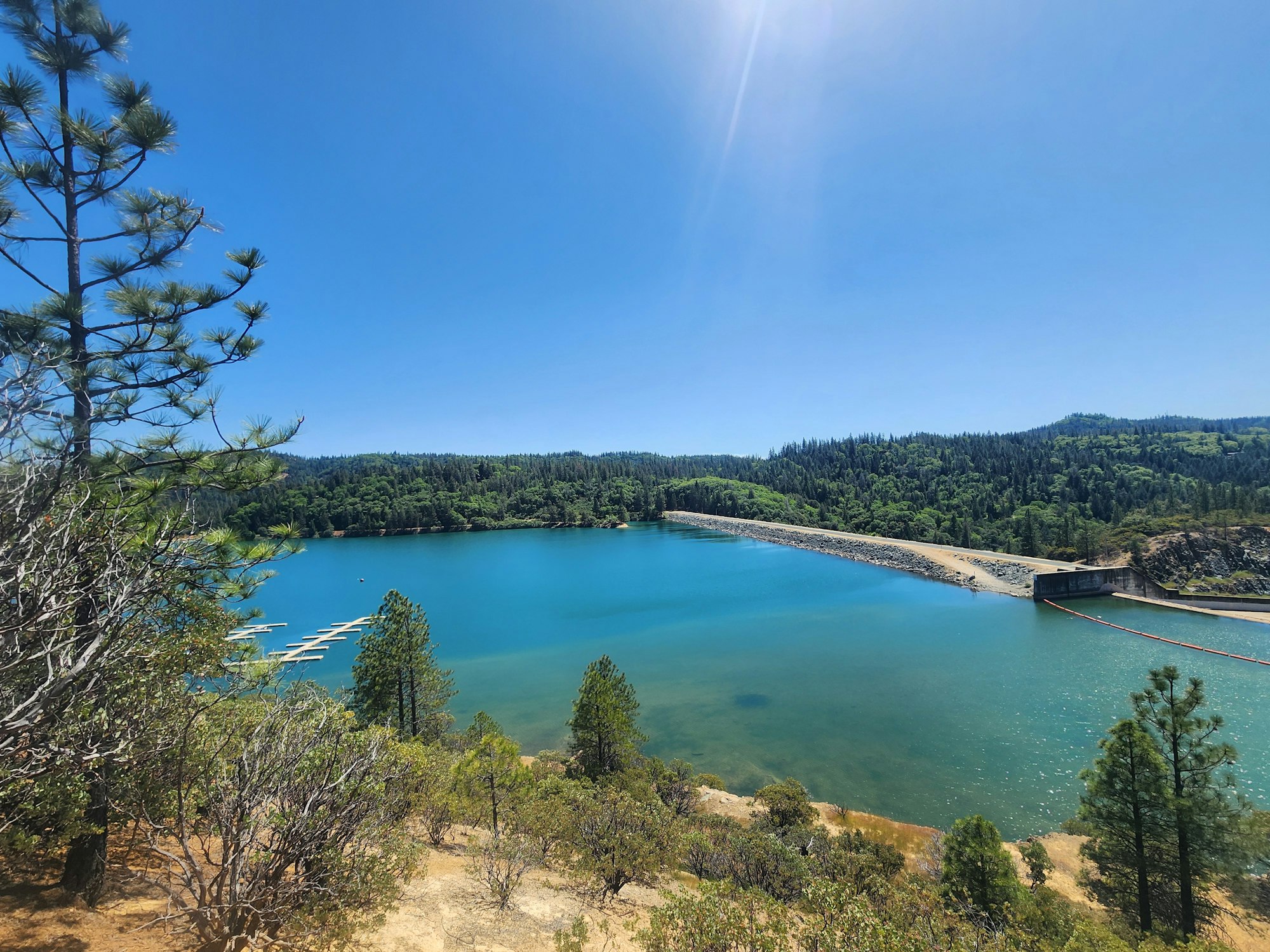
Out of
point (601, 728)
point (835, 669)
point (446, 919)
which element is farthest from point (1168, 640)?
point (446, 919)

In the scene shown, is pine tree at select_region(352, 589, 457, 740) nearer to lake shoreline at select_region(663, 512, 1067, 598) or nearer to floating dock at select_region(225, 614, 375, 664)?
floating dock at select_region(225, 614, 375, 664)

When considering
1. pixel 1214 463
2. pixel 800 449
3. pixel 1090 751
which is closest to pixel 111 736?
pixel 1090 751

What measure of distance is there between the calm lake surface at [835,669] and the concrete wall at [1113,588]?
1789 millimetres

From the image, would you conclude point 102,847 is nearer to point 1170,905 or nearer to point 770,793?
point 770,793

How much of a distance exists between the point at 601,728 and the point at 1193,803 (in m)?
13.6

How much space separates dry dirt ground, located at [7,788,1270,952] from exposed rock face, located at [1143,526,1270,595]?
49308 millimetres

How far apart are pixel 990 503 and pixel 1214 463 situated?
46337 millimetres

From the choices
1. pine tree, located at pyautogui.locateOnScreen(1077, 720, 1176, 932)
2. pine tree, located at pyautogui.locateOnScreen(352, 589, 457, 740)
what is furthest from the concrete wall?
pine tree, located at pyautogui.locateOnScreen(352, 589, 457, 740)

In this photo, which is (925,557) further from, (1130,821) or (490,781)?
(490,781)

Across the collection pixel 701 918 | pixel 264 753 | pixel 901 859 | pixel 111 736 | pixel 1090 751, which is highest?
pixel 111 736

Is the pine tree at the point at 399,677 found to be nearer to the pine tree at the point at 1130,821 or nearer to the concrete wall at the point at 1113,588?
the pine tree at the point at 1130,821

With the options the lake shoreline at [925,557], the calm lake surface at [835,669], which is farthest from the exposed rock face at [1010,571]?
the calm lake surface at [835,669]

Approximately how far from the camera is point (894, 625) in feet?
120

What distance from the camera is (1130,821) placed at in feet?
35.6
